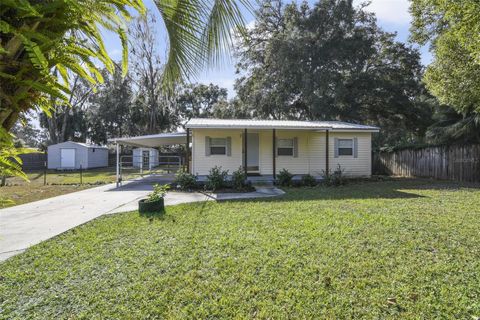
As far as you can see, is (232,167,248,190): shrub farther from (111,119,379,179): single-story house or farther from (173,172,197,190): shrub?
(111,119,379,179): single-story house

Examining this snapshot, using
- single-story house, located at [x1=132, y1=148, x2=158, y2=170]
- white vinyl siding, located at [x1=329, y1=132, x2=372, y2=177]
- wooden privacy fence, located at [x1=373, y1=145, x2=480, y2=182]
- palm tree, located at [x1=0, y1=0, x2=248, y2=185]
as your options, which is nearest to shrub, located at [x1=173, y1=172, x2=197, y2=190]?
white vinyl siding, located at [x1=329, y1=132, x2=372, y2=177]

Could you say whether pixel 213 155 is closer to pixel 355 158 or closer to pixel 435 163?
pixel 355 158

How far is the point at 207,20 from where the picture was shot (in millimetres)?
1805

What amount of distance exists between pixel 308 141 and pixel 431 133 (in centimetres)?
650

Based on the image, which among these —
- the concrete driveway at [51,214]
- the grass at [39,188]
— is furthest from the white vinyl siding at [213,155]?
the grass at [39,188]

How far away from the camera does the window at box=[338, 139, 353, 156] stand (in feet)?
48.9

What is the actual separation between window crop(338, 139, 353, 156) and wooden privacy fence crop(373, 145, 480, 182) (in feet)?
15.1

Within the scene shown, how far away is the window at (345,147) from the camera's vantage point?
14.9m

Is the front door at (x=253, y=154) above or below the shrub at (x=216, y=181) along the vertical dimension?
above

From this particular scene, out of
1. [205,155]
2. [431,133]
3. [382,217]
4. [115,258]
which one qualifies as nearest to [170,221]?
[115,258]

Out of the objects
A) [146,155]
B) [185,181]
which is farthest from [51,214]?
[146,155]

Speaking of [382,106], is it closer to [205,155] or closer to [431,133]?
[431,133]

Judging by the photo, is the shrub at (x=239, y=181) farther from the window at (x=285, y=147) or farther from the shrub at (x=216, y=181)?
the window at (x=285, y=147)

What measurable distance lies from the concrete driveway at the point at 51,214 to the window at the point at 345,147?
8523 mm
